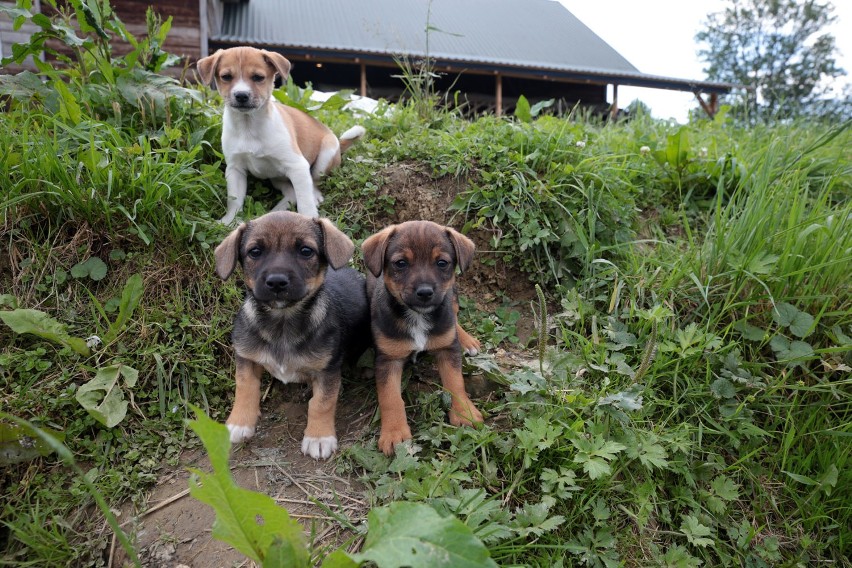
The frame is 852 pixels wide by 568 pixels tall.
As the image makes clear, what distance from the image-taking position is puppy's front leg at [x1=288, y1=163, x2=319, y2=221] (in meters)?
4.56

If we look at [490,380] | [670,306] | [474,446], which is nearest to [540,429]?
[474,446]

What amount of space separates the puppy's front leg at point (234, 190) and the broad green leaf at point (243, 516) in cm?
278

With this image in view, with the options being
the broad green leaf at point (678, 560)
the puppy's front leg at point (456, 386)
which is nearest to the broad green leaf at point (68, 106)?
the puppy's front leg at point (456, 386)

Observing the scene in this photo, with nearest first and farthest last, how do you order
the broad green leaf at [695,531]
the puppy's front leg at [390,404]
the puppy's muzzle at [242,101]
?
1. the broad green leaf at [695,531]
2. the puppy's front leg at [390,404]
3. the puppy's muzzle at [242,101]

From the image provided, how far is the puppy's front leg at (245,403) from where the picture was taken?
3084 mm

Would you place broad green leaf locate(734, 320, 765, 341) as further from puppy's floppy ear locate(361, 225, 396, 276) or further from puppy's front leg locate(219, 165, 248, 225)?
puppy's front leg locate(219, 165, 248, 225)

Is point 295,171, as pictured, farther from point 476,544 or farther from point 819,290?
point 819,290

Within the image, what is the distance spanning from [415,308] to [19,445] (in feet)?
7.43

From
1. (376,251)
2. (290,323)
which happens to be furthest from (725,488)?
(290,323)

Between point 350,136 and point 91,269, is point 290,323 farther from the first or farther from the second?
point 350,136

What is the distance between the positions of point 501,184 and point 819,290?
249 centimetres

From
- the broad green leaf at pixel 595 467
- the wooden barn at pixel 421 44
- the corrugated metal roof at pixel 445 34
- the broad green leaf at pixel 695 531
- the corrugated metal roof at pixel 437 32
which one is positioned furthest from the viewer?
the corrugated metal roof at pixel 437 32

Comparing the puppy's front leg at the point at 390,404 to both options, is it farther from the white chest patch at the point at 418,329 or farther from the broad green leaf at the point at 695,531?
A: the broad green leaf at the point at 695,531

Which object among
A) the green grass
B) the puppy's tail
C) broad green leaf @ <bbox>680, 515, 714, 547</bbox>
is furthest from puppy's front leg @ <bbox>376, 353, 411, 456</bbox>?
the puppy's tail
